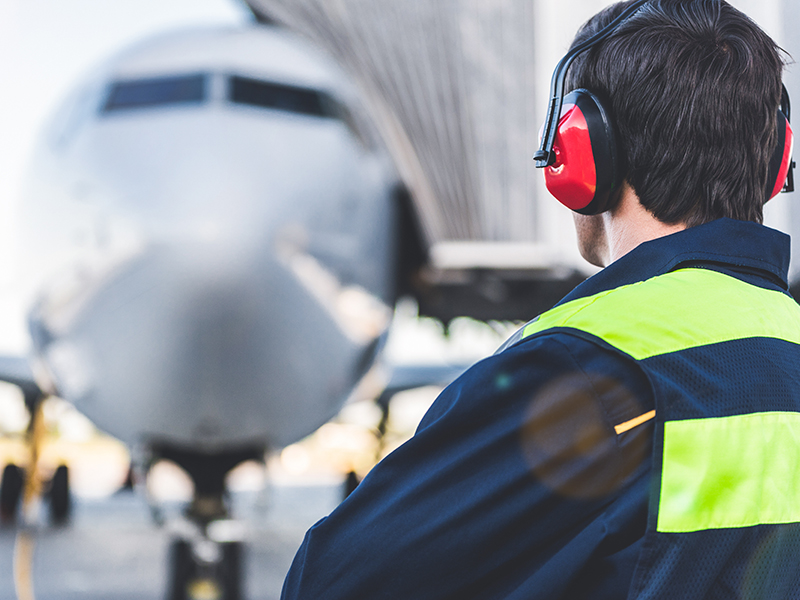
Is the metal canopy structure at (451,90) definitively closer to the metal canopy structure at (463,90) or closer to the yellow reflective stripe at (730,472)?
the metal canopy structure at (463,90)

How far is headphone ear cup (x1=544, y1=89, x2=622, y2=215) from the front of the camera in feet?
2.89

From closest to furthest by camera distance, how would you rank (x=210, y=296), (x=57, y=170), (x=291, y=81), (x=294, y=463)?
1. (x=210, y=296)
2. (x=57, y=170)
3. (x=291, y=81)
4. (x=294, y=463)

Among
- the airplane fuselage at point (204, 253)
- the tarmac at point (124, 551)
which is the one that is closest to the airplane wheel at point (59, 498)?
the tarmac at point (124, 551)

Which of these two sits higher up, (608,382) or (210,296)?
(608,382)

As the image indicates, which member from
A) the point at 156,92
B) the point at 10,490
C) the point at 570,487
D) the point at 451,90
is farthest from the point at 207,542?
the point at 451,90

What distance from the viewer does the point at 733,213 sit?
2.87 ft

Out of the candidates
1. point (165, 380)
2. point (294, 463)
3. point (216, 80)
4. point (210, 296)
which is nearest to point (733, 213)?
point (210, 296)

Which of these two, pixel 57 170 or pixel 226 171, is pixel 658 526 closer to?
pixel 226 171

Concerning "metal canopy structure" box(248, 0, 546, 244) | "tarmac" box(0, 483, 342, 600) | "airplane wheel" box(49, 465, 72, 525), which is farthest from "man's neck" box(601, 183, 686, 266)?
"airplane wheel" box(49, 465, 72, 525)

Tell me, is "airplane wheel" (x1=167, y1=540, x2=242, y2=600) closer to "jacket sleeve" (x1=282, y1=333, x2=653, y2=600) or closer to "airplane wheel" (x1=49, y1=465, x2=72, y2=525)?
"jacket sleeve" (x1=282, y1=333, x2=653, y2=600)

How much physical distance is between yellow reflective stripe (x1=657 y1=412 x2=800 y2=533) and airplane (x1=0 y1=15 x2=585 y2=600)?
2.21 m

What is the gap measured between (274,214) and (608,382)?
233 cm

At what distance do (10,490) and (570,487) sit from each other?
11.2 metres

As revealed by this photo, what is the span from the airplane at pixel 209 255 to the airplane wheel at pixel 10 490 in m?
7.23
